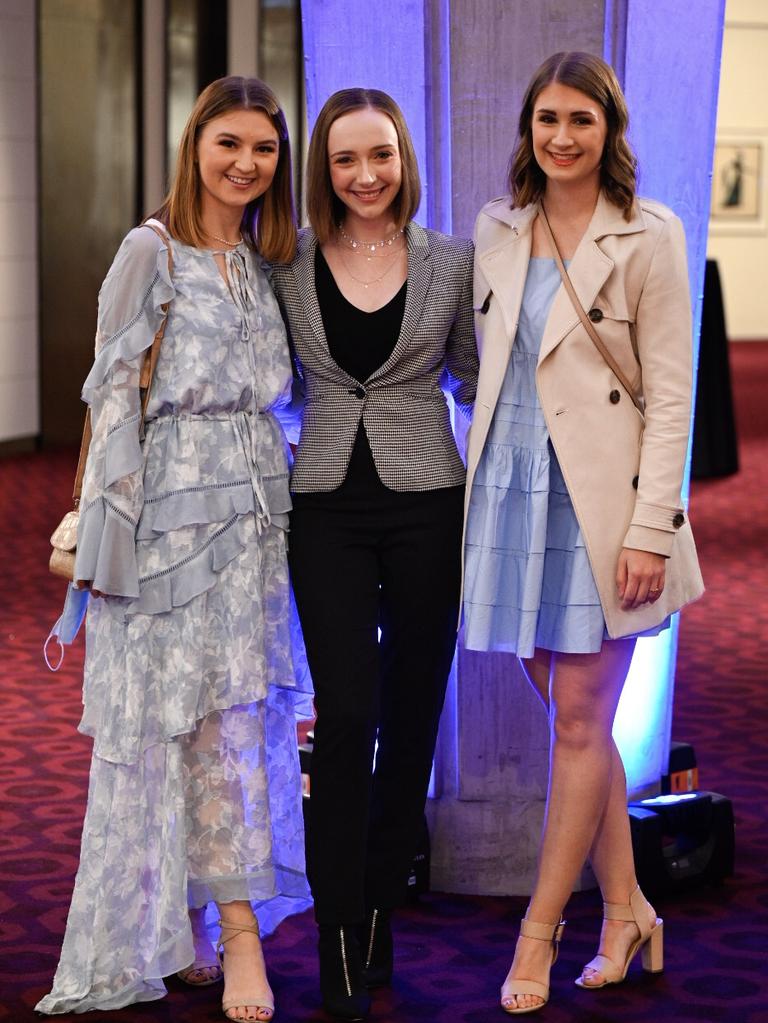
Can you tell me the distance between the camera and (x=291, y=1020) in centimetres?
307

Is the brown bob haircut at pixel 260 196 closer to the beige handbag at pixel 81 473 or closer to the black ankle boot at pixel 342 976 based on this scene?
the beige handbag at pixel 81 473

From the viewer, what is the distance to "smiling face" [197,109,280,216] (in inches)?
117

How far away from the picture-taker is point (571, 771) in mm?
3066

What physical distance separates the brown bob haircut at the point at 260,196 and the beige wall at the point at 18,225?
851cm

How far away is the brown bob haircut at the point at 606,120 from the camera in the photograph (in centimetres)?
289

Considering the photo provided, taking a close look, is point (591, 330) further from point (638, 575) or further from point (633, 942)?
point (633, 942)

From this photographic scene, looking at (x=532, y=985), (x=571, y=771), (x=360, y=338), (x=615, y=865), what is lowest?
(x=532, y=985)

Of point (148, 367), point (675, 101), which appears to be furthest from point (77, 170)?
point (148, 367)

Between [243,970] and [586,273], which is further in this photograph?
[243,970]

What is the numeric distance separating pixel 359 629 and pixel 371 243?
747 mm

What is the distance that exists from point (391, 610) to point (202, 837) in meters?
0.58

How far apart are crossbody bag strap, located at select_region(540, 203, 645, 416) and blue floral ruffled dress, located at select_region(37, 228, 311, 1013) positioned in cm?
55

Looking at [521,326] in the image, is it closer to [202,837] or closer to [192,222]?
[192,222]

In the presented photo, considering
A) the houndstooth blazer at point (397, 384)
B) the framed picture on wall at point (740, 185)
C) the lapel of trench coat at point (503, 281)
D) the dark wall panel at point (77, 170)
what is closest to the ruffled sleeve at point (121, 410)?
the houndstooth blazer at point (397, 384)
